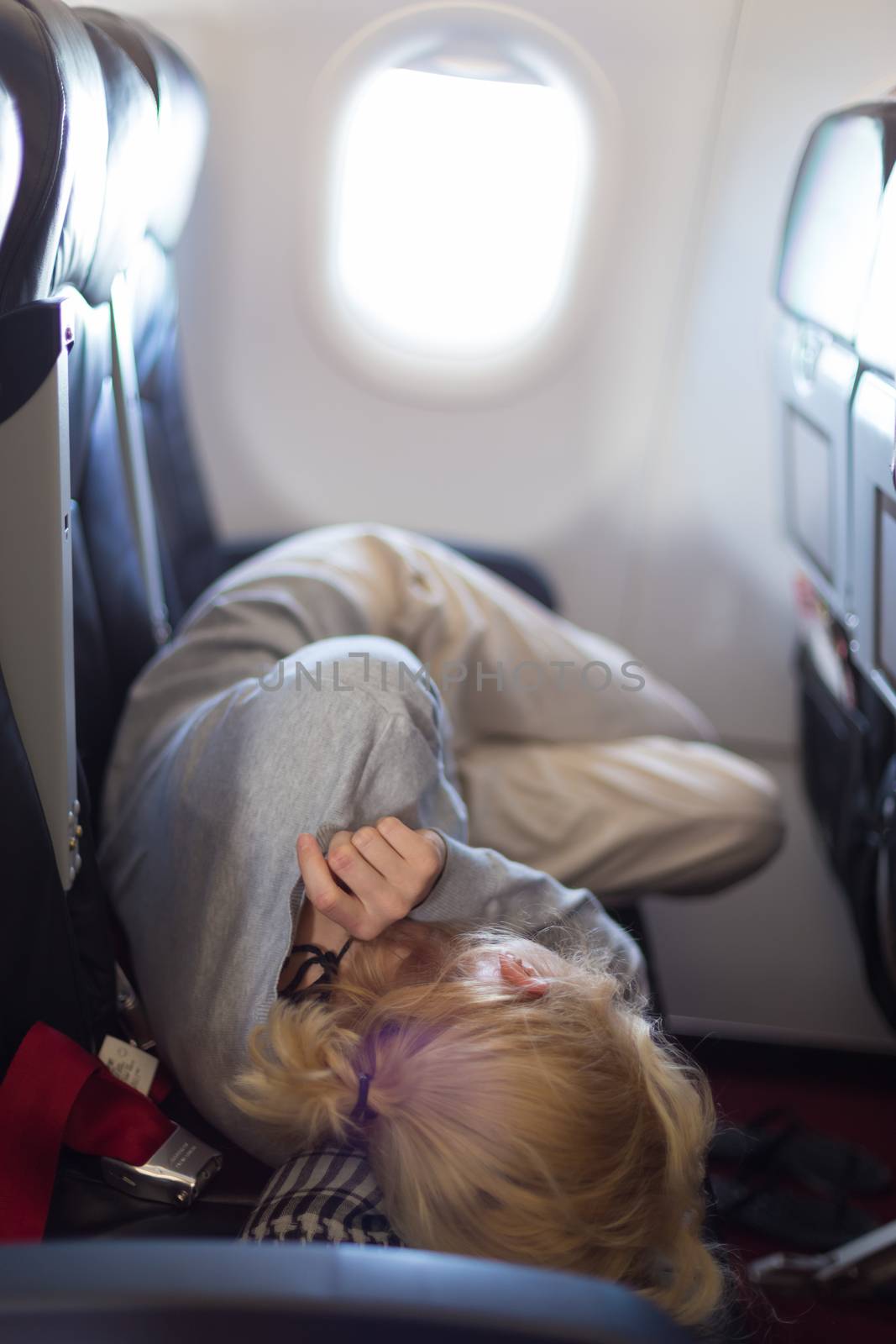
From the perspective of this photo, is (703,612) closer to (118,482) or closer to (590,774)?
(590,774)

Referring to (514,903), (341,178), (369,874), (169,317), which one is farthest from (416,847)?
(341,178)

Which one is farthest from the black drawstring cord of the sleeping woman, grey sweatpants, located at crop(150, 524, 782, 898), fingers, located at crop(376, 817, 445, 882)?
grey sweatpants, located at crop(150, 524, 782, 898)

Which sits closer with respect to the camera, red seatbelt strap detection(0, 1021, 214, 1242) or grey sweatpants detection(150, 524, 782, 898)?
red seatbelt strap detection(0, 1021, 214, 1242)

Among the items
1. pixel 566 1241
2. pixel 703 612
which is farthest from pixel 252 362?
pixel 566 1241

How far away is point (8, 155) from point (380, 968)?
78 cm

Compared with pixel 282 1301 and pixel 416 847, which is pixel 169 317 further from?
pixel 282 1301

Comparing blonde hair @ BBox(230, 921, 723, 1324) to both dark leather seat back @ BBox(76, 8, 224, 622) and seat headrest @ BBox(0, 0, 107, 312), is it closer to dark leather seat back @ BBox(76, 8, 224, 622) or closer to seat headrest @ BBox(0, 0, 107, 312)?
seat headrest @ BBox(0, 0, 107, 312)

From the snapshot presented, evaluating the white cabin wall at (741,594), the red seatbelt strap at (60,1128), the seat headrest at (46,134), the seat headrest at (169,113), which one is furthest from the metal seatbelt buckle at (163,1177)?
the white cabin wall at (741,594)

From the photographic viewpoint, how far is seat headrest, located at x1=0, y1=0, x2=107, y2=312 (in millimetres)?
835

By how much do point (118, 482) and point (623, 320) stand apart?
1067mm

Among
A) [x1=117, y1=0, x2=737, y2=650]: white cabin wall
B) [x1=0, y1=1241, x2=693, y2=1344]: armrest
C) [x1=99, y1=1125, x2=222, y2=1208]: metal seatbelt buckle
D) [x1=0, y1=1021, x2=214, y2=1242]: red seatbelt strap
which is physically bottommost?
[x1=99, y1=1125, x2=222, y2=1208]: metal seatbelt buckle

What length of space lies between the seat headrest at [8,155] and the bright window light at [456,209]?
128cm

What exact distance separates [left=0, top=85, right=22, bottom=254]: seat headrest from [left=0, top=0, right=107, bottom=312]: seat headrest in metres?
0.01

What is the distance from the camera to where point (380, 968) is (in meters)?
1.09
